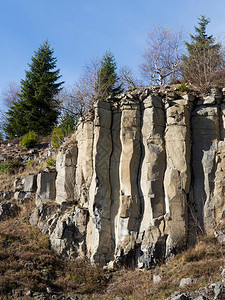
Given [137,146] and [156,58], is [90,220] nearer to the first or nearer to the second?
[137,146]

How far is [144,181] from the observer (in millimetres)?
14875

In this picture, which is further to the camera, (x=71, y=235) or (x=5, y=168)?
(x=5, y=168)

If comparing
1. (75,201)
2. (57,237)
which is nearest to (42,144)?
(75,201)

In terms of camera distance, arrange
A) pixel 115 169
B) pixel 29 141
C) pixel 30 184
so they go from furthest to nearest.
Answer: pixel 29 141 → pixel 30 184 → pixel 115 169

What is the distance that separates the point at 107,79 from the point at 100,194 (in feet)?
46.1

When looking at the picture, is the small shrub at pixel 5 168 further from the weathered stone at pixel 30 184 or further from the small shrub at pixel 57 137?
the weathered stone at pixel 30 184

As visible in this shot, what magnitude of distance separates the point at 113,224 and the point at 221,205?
4533mm

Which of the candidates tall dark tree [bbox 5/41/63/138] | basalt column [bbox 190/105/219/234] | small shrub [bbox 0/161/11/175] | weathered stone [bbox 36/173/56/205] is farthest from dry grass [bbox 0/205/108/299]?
tall dark tree [bbox 5/41/63/138]

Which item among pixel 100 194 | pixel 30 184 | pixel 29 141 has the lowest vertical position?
pixel 100 194

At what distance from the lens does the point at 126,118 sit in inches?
620

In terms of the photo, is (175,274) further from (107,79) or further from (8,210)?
(107,79)

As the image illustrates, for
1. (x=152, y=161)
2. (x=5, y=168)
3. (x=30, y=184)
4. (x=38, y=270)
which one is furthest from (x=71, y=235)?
(x=5, y=168)

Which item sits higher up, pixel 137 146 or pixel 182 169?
pixel 137 146

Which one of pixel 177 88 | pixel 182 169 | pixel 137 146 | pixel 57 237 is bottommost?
pixel 57 237
